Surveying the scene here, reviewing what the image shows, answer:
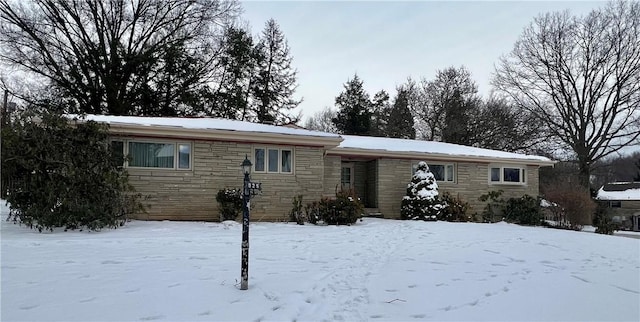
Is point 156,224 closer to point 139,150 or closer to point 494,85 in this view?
point 139,150

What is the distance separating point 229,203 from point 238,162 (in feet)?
4.32

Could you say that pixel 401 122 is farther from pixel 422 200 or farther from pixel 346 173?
pixel 422 200

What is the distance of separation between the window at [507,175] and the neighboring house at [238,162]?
1802 millimetres

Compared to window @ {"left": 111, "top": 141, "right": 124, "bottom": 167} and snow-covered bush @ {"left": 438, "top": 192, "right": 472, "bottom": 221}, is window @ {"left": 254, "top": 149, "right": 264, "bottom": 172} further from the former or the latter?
snow-covered bush @ {"left": 438, "top": 192, "right": 472, "bottom": 221}

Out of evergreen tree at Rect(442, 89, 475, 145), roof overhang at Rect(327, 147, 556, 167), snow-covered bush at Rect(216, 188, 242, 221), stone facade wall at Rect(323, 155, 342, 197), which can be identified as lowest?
snow-covered bush at Rect(216, 188, 242, 221)

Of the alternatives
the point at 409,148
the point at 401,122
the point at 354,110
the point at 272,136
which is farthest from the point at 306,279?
the point at 354,110

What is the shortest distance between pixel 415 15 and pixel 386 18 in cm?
90

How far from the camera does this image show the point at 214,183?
11.5 metres

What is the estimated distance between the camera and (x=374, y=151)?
14.5 metres

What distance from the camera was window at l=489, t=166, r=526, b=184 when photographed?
53.6ft

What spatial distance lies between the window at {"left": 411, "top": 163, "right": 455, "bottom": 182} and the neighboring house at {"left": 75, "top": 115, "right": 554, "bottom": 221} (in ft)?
0.83

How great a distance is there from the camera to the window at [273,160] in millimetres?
12023

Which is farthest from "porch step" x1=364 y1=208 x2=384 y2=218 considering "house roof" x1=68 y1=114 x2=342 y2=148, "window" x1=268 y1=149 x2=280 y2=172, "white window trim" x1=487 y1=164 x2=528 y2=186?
"white window trim" x1=487 y1=164 x2=528 y2=186

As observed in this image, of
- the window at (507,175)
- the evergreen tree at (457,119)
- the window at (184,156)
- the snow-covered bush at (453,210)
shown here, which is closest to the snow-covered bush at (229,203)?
the window at (184,156)
